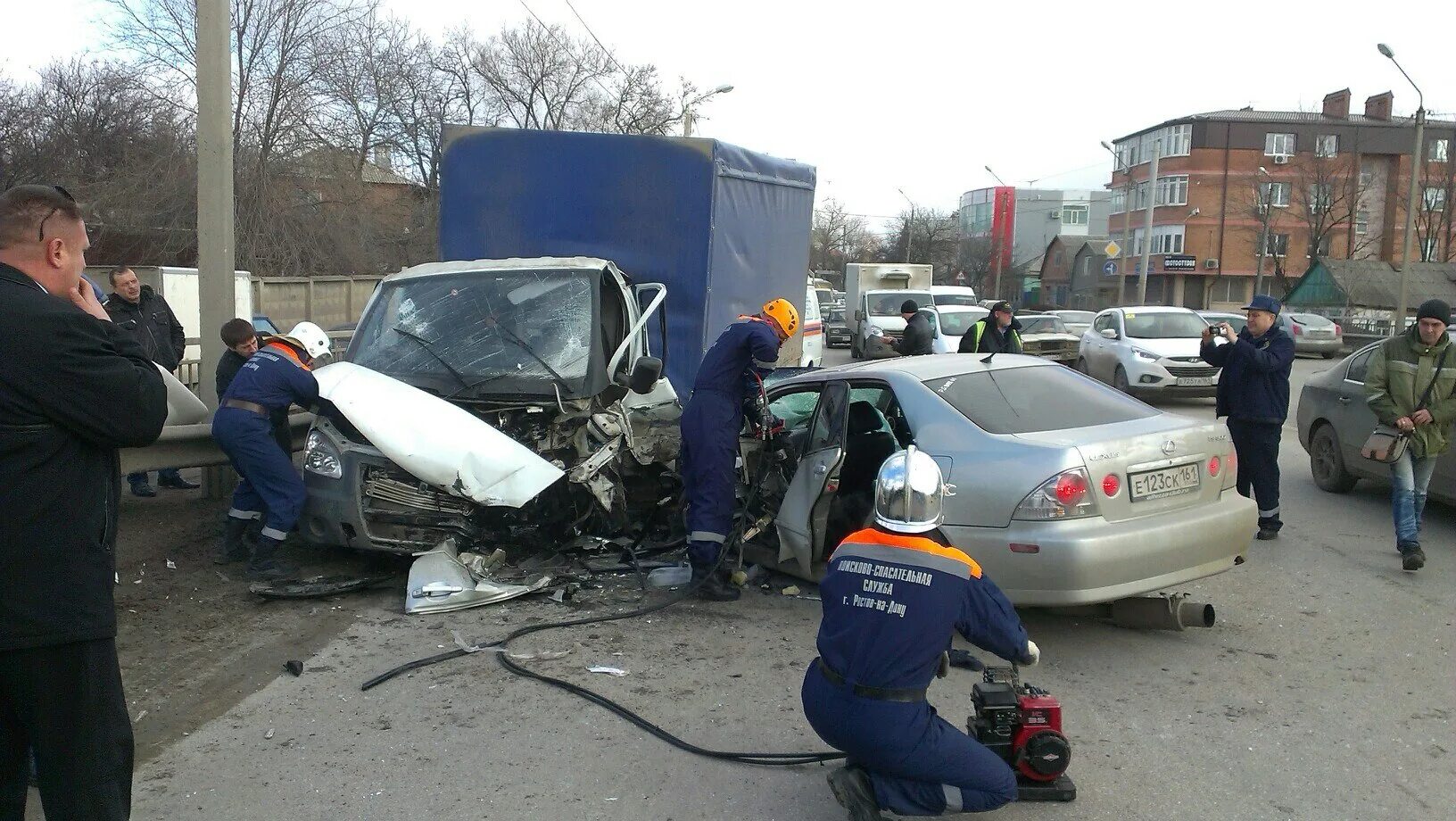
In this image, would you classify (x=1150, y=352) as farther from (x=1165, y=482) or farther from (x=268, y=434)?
(x=268, y=434)

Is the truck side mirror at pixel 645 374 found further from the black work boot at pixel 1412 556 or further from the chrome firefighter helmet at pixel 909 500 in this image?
the black work boot at pixel 1412 556

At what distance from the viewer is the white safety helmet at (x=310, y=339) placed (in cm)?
700

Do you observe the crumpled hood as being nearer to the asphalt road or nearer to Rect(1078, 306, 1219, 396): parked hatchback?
the asphalt road

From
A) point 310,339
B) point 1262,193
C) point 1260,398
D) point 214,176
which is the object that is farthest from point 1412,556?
point 1262,193

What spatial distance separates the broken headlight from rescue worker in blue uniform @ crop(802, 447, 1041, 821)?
400cm

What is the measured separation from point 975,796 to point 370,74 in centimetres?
3689

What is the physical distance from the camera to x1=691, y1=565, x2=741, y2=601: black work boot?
6.25m

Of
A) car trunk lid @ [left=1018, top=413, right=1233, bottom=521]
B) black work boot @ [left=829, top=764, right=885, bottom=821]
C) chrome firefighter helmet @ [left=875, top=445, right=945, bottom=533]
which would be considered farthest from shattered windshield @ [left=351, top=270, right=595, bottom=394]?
black work boot @ [left=829, top=764, right=885, bottom=821]

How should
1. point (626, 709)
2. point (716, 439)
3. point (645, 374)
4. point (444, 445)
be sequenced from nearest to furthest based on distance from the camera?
point (626, 709) < point (444, 445) < point (716, 439) < point (645, 374)

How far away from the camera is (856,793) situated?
322cm

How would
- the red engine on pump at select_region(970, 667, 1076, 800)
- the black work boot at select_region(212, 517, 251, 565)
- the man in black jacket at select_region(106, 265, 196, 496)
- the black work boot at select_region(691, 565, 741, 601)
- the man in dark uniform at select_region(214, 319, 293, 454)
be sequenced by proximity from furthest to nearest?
the man in black jacket at select_region(106, 265, 196, 496)
the man in dark uniform at select_region(214, 319, 293, 454)
the black work boot at select_region(212, 517, 251, 565)
the black work boot at select_region(691, 565, 741, 601)
the red engine on pump at select_region(970, 667, 1076, 800)

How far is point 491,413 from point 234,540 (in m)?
1.85

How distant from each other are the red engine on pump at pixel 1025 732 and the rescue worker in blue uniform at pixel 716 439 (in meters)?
2.75

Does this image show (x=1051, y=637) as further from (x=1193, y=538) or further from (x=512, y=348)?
(x=512, y=348)
